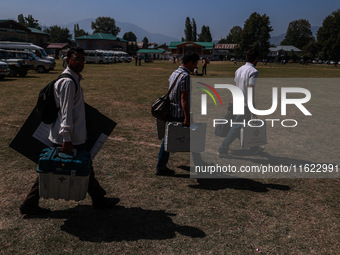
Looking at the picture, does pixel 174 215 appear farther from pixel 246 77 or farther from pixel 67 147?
pixel 246 77

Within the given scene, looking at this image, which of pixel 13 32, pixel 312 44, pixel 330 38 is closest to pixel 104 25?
pixel 13 32

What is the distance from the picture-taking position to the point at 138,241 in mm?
3641

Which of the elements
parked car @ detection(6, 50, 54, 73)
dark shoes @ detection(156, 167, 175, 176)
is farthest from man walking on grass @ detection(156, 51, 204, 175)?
parked car @ detection(6, 50, 54, 73)

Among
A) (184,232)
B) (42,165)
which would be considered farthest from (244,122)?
(42,165)

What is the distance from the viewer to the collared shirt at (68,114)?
346 centimetres

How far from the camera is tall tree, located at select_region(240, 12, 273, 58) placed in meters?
101

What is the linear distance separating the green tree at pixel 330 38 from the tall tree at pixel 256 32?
49.8 ft

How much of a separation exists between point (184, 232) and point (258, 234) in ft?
2.87

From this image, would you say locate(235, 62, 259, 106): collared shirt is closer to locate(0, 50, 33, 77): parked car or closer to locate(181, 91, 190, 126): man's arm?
locate(181, 91, 190, 126): man's arm

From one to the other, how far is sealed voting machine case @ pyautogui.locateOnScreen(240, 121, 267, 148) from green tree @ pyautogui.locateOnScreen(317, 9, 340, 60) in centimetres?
9050

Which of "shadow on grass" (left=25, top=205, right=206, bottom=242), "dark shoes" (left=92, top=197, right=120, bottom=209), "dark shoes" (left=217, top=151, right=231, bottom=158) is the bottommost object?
"shadow on grass" (left=25, top=205, right=206, bottom=242)

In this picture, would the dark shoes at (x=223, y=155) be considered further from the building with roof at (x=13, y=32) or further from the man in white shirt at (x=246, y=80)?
the building with roof at (x=13, y=32)

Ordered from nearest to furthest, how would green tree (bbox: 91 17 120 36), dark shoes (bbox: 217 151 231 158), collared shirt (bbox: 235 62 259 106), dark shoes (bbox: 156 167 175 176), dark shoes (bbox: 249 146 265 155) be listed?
dark shoes (bbox: 156 167 175 176)
collared shirt (bbox: 235 62 259 106)
dark shoes (bbox: 217 151 231 158)
dark shoes (bbox: 249 146 265 155)
green tree (bbox: 91 17 120 36)

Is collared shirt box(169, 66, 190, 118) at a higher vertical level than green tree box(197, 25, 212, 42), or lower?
lower
